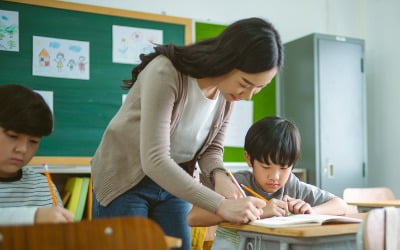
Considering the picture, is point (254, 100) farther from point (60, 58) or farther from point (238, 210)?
point (238, 210)

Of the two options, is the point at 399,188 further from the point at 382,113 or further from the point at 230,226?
the point at 230,226

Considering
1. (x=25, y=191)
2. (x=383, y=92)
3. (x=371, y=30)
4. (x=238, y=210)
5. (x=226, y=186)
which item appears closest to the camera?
(x=238, y=210)

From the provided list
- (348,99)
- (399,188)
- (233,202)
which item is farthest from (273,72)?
(399,188)

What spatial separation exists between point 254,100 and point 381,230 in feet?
9.11

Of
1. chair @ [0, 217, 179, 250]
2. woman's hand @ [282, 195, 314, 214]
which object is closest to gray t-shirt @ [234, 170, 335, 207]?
woman's hand @ [282, 195, 314, 214]

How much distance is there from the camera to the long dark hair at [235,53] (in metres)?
1.25

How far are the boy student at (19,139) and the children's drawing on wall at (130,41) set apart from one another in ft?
6.28

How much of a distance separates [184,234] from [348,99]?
9.36 ft

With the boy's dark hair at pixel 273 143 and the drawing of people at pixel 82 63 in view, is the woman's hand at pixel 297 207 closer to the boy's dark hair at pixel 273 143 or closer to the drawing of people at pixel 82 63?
the boy's dark hair at pixel 273 143

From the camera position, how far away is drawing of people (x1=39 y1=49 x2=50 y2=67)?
126 inches

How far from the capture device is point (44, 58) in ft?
10.6

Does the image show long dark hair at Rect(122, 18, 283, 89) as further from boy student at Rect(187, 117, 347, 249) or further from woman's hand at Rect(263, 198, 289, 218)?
boy student at Rect(187, 117, 347, 249)

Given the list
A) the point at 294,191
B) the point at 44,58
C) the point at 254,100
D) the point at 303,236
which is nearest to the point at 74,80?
the point at 44,58

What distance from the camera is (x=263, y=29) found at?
127 centimetres
